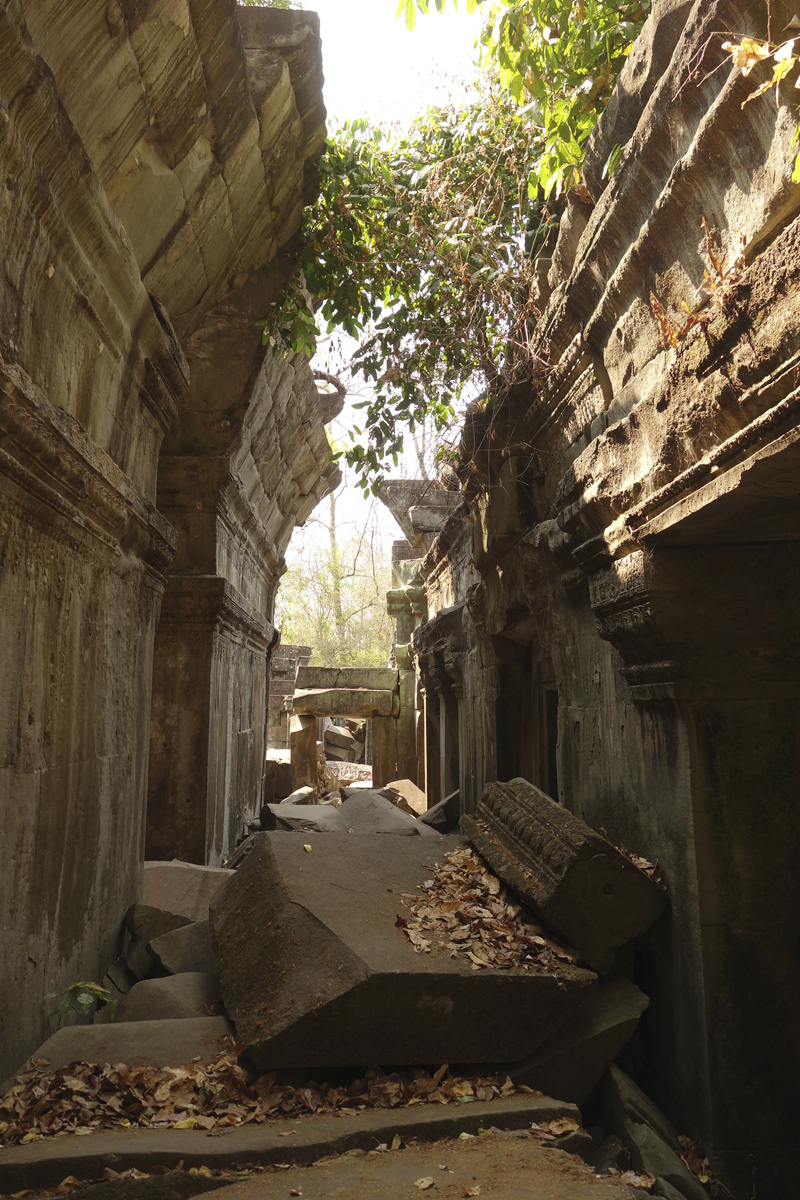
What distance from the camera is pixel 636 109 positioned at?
3219 millimetres

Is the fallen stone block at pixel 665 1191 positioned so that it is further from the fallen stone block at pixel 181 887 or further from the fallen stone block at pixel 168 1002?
the fallen stone block at pixel 181 887

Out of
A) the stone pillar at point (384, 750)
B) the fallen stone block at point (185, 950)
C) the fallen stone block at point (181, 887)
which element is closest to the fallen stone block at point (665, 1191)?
the fallen stone block at point (185, 950)

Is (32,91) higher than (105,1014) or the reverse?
higher

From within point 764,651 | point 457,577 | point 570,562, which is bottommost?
point 764,651

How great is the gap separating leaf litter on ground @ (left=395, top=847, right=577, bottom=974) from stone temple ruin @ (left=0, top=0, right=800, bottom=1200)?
0.07 ft

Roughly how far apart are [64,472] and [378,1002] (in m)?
2.16

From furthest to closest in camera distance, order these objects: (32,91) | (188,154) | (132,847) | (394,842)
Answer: (394,842) → (132,847) → (188,154) → (32,91)

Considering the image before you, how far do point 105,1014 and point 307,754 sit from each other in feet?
36.8

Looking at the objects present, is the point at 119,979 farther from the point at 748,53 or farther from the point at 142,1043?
the point at 748,53

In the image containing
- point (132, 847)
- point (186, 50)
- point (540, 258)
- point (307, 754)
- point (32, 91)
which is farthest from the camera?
point (307, 754)

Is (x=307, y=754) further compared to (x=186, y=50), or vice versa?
(x=307, y=754)

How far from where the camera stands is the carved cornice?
7.71 feet

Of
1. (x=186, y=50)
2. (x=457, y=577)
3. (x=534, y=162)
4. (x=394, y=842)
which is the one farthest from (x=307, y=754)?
(x=186, y=50)

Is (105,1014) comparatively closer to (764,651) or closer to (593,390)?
(764,651)
